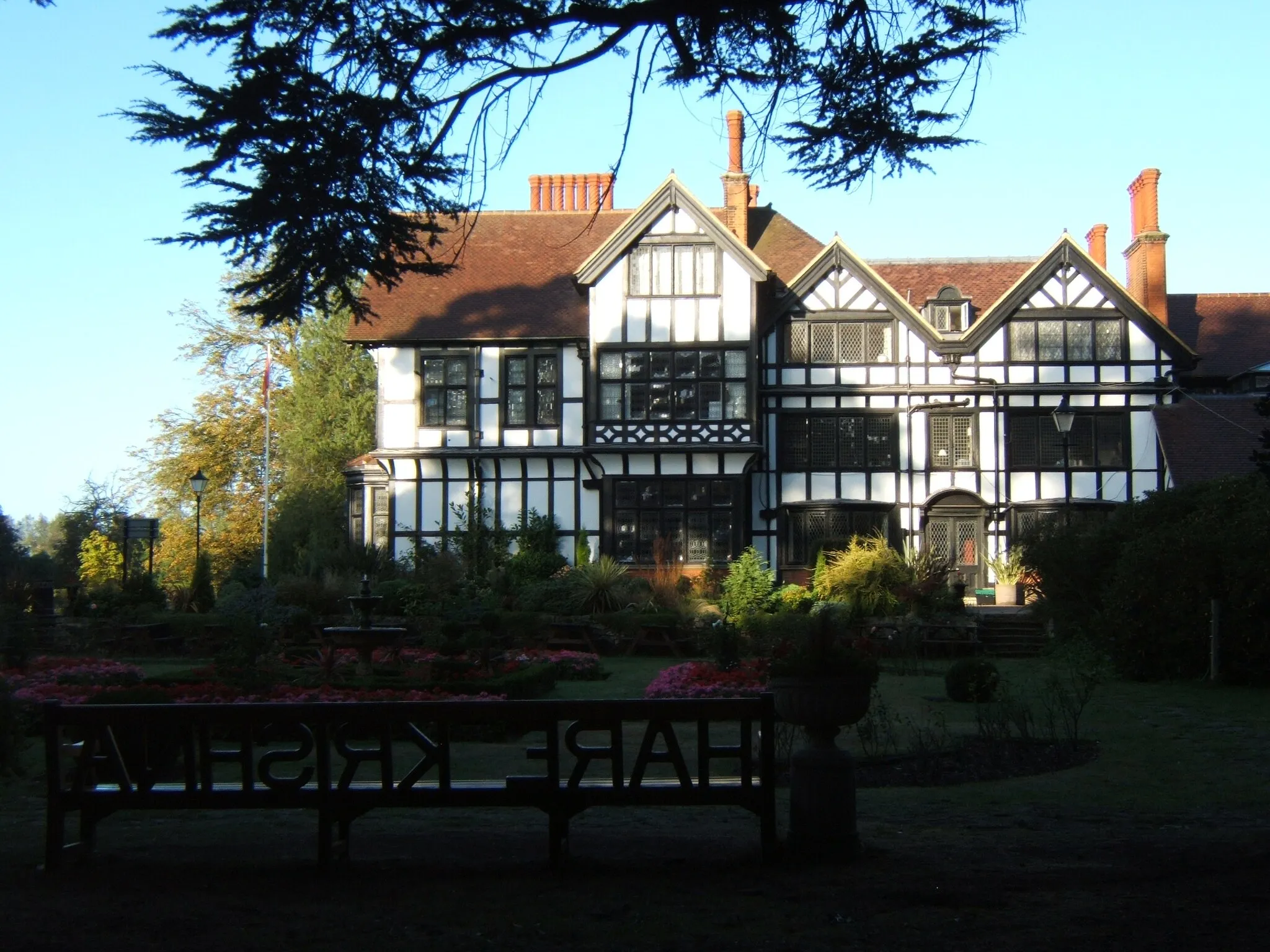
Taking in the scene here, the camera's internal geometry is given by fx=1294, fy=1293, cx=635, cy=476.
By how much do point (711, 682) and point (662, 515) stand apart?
691 inches

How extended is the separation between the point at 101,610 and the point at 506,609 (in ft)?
28.0

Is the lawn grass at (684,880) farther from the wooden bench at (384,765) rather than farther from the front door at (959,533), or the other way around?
the front door at (959,533)

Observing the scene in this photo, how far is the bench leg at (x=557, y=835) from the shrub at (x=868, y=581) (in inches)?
795

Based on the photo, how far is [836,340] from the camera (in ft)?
110

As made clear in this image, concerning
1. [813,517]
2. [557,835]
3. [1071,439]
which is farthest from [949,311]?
[557,835]

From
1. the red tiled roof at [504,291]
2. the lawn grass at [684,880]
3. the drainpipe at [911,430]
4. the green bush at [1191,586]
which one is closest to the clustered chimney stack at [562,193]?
the red tiled roof at [504,291]

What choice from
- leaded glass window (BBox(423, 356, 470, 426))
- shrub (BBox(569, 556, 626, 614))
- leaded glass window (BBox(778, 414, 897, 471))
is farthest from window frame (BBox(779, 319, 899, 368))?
shrub (BBox(569, 556, 626, 614))

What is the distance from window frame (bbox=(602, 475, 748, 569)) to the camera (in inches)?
1264

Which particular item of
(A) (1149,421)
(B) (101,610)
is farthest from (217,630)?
(A) (1149,421)

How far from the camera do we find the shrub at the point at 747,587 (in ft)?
87.8

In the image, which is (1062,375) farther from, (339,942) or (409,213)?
(339,942)

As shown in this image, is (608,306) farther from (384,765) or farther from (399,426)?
(384,765)

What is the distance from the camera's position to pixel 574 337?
32.9 m

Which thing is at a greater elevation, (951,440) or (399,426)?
(399,426)
